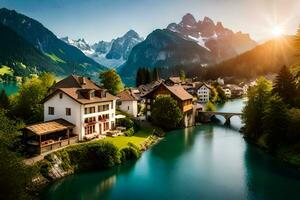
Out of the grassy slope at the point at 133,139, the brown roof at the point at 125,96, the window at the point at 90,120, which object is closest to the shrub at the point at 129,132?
the grassy slope at the point at 133,139

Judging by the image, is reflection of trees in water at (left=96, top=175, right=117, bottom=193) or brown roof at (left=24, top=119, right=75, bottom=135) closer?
reflection of trees in water at (left=96, top=175, right=117, bottom=193)

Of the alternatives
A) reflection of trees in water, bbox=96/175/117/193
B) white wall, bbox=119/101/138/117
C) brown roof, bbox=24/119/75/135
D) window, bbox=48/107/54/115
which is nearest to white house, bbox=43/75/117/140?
window, bbox=48/107/54/115

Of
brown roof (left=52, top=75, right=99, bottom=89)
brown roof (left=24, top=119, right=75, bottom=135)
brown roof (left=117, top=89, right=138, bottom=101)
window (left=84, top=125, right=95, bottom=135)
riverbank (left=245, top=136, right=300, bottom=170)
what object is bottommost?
riverbank (left=245, top=136, right=300, bottom=170)

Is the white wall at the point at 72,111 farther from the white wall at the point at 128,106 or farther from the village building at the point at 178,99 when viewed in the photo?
the village building at the point at 178,99

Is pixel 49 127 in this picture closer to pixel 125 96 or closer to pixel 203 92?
pixel 125 96

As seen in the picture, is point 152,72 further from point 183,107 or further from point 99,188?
point 99,188

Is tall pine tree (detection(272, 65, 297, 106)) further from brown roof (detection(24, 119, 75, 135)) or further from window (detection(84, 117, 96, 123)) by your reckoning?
brown roof (detection(24, 119, 75, 135))
